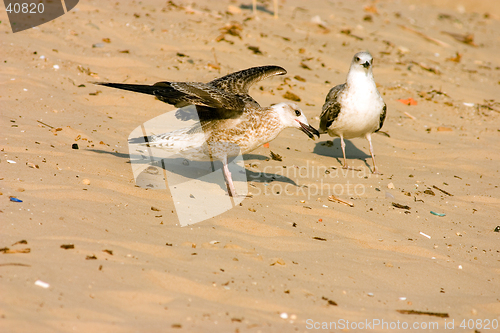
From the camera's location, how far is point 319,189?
217 inches

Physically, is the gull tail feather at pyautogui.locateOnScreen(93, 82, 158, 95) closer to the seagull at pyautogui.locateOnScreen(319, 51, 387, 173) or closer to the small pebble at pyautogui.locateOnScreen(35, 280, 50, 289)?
the small pebble at pyautogui.locateOnScreen(35, 280, 50, 289)

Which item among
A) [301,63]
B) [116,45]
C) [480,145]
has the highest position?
[116,45]

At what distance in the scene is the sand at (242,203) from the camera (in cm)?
286

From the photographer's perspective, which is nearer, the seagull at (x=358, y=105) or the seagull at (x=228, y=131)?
the seagull at (x=228, y=131)

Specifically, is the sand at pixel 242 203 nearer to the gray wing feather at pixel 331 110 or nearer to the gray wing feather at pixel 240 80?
the gray wing feather at pixel 331 110

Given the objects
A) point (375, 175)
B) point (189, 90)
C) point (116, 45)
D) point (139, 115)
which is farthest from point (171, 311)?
point (116, 45)

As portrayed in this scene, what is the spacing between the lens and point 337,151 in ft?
23.5

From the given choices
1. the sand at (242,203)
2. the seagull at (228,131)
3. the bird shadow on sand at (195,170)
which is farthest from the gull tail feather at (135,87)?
the bird shadow on sand at (195,170)

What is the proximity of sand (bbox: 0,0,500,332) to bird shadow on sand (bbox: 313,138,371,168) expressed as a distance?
5 cm

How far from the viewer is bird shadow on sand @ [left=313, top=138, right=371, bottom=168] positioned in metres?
6.93

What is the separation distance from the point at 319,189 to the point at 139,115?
112 inches

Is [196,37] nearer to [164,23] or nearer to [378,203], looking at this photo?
[164,23]

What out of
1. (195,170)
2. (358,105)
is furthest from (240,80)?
(358,105)

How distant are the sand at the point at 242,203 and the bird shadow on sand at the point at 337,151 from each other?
0.05 m
